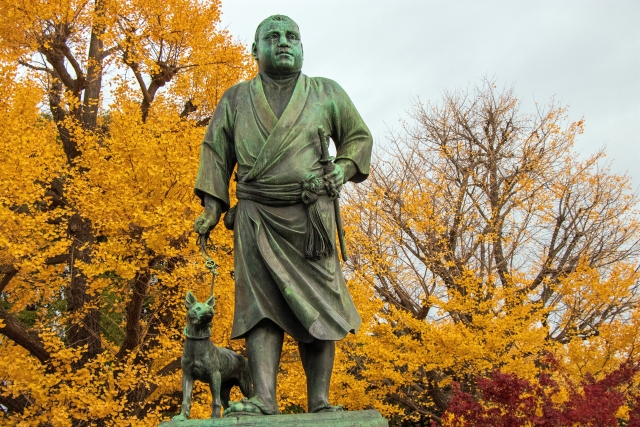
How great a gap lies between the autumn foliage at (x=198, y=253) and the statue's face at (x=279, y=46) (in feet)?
22.7

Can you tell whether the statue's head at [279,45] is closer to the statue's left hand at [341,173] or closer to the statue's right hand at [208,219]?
the statue's left hand at [341,173]

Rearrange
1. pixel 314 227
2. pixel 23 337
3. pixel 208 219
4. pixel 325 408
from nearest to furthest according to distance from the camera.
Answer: pixel 325 408, pixel 314 227, pixel 208 219, pixel 23 337

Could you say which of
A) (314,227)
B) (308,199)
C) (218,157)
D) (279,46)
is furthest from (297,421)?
(279,46)

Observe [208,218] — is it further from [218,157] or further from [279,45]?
[279,45]

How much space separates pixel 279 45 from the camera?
14.7 feet

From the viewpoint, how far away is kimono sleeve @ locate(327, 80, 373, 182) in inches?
181

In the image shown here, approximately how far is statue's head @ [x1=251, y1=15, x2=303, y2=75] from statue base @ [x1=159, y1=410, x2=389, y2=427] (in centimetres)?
202

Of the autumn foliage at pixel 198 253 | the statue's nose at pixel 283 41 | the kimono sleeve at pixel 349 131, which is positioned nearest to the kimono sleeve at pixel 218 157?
the statue's nose at pixel 283 41

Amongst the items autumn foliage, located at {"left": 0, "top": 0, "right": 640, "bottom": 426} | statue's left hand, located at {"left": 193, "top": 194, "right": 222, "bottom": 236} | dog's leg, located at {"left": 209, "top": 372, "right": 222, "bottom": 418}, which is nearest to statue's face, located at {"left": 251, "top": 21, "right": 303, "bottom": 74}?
statue's left hand, located at {"left": 193, "top": 194, "right": 222, "bottom": 236}

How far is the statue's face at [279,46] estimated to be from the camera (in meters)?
4.47

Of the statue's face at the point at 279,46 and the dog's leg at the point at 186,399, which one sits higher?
the statue's face at the point at 279,46

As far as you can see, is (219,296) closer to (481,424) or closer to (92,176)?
(92,176)

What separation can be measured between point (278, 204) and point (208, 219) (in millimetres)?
411

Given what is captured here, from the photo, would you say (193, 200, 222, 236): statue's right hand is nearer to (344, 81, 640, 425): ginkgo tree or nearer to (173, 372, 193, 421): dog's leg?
(173, 372, 193, 421): dog's leg
